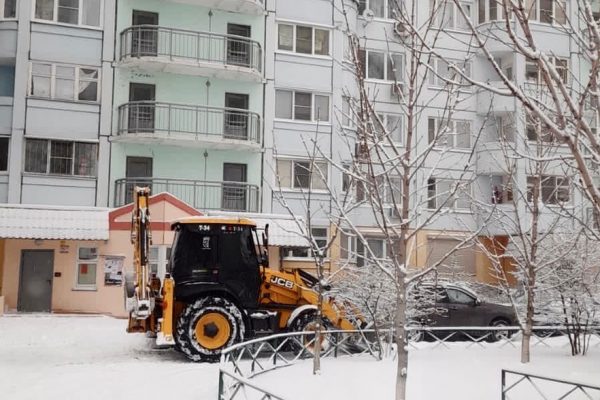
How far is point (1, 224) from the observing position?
21.8 meters

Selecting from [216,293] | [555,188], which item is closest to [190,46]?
[216,293]

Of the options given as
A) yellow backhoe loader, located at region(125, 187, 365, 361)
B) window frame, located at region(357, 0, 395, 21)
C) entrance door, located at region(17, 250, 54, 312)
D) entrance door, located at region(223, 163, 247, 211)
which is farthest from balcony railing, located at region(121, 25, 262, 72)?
yellow backhoe loader, located at region(125, 187, 365, 361)

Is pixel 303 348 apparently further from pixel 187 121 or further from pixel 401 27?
pixel 187 121

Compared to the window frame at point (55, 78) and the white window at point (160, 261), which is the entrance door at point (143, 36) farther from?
the white window at point (160, 261)

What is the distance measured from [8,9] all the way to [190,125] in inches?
319

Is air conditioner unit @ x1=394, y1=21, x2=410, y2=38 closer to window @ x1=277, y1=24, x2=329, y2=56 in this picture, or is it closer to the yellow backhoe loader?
the yellow backhoe loader

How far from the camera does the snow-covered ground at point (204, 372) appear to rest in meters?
10.6

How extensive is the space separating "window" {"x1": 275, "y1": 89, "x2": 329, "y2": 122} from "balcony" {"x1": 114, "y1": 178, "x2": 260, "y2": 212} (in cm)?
356

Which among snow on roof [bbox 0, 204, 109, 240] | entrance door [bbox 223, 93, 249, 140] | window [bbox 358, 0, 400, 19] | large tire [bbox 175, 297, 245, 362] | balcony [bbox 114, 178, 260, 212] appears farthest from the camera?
window [bbox 358, 0, 400, 19]

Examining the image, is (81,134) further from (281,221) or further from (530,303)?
(530,303)

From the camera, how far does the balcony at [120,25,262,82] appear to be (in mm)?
25234

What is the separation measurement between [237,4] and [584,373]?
19.6m

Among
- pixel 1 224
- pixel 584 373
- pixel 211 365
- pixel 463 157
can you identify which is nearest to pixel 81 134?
pixel 1 224

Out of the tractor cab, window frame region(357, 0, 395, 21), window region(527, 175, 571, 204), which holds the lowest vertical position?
the tractor cab
